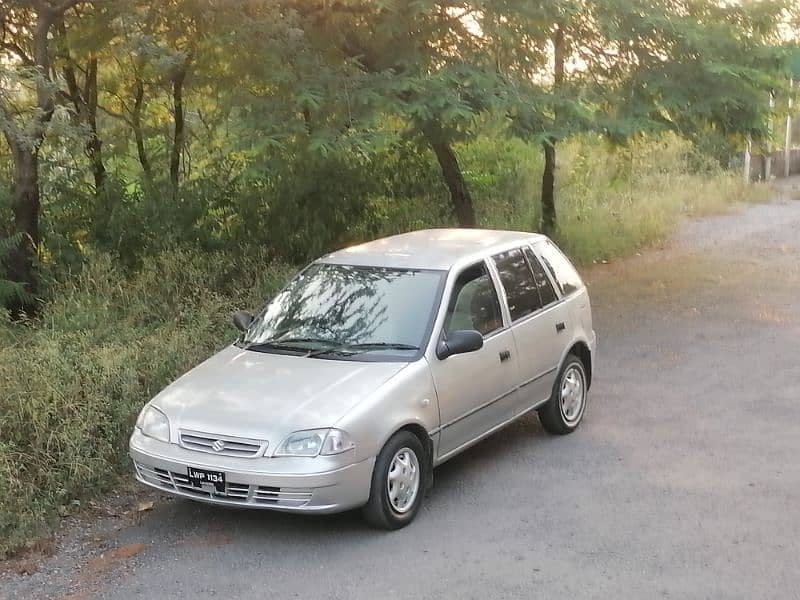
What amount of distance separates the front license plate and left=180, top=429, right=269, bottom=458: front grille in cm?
12

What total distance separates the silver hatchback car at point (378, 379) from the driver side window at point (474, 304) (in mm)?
11

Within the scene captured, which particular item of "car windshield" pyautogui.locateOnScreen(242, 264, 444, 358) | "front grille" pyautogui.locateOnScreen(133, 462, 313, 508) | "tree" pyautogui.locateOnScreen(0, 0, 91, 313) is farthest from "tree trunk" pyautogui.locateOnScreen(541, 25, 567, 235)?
"front grille" pyautogui.locateOnScreen(133, 462, 313, 508)

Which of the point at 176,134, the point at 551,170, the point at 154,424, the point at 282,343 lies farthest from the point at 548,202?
the point at 154,424

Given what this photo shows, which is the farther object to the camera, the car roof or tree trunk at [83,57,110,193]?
tree trunk at [83,57,110,193]

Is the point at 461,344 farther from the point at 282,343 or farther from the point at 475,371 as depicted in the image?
the point at 282,343

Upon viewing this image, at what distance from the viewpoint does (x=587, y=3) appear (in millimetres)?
10859

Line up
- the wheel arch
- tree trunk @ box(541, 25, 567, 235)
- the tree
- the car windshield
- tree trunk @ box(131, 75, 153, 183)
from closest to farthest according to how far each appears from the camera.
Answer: the car windshield
the wheel arch
the tree
tree trunk @ box(541, 25, 567, 235)
tree trunk @ box(131, 75, 153, 183)

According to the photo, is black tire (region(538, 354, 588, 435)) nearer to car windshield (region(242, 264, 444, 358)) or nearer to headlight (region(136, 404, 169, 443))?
car windshield (region(242, 264, 444, 358))

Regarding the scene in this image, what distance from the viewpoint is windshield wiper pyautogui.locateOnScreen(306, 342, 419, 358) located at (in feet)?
20.2

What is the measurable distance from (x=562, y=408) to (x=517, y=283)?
3.77ft

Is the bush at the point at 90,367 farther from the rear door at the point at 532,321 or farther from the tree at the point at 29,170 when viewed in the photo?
the rear door at the point at 532,321

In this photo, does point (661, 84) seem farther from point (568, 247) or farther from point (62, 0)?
point (62, 0)

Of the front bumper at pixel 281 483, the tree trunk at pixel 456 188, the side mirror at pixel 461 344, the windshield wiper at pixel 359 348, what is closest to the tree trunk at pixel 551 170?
the tree trunk at pixel 456 188

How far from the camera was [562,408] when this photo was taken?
7500mm
